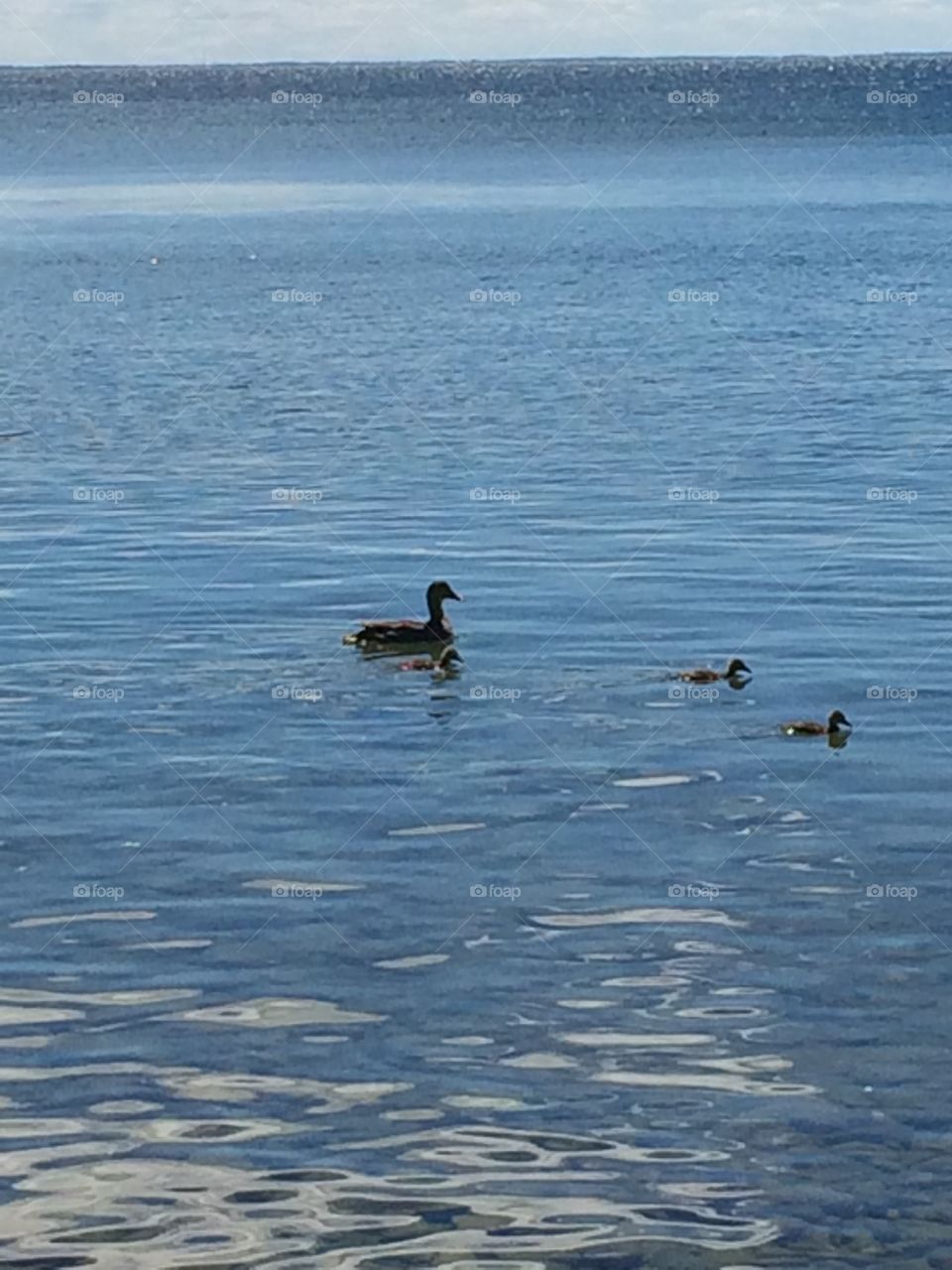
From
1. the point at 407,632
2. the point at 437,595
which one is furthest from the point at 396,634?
the point at 437,595

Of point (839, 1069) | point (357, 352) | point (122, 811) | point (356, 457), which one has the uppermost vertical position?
point (357, 352)

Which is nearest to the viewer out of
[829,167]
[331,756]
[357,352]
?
[331,756]

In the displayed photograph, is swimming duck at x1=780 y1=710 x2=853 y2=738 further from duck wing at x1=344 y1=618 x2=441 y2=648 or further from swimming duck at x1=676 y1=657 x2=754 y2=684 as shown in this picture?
duck wing at x1=344 y1=618 x2=441 y2=648

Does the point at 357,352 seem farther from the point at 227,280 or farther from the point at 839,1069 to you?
the point at 839,1069

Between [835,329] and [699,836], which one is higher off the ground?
[835,329]

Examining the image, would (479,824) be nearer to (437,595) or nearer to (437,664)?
(437,664)

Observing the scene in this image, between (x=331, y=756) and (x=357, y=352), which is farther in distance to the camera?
(x=357, y=352)

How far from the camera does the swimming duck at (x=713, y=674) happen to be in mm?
18047

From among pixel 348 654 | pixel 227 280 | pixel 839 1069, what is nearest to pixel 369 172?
pixel 227 280

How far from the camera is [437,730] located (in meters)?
17.4

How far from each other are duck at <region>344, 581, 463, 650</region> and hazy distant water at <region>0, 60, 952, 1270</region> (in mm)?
382

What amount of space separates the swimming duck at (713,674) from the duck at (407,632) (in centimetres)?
187

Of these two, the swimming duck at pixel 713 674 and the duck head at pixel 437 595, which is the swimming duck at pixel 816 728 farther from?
the duck head at pixel 437 595

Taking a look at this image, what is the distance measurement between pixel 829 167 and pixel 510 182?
1821cm
